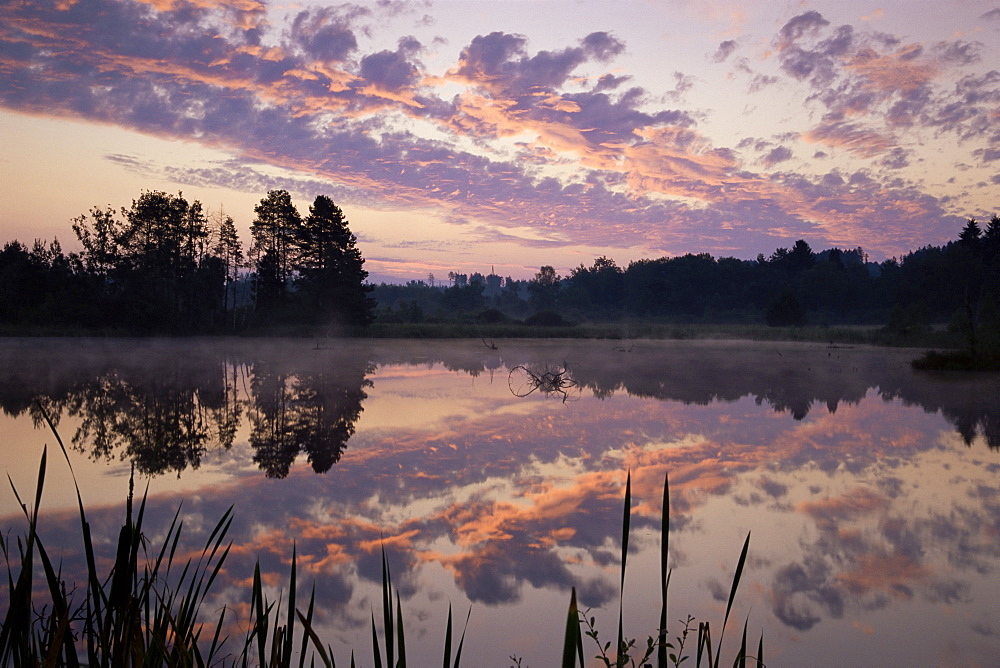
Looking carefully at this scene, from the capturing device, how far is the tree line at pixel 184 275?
45531 mm

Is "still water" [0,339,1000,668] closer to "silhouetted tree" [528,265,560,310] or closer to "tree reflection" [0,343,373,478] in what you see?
"tree reflection" [0,343,373,478]

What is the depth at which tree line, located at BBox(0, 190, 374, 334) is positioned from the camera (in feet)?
149

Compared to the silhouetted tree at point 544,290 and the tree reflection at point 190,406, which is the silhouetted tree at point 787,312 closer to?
the silhouetted tree at point 544,290

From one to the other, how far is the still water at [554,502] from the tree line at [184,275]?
104ft

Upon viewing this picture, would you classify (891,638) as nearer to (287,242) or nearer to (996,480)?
(996,480)

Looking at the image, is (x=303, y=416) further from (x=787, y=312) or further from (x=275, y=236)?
(x=787, y=312)

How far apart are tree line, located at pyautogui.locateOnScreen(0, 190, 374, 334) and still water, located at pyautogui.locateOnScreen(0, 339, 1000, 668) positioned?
104 feet

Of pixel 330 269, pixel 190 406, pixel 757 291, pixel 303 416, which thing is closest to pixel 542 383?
pixel 303 416

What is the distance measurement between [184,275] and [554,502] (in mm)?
49167

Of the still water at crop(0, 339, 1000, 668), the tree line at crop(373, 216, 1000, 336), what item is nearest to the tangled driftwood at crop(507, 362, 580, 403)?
the still water at crop(0, 339, 1000, 668)

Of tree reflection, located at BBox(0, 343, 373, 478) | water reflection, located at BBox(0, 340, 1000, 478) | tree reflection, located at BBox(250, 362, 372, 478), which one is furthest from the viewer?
water reflection, located at BBox(0, 340, 1000, 478)

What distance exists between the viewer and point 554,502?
295 inches

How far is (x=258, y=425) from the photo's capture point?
12.1 metres

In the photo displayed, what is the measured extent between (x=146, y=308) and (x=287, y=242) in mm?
11280
